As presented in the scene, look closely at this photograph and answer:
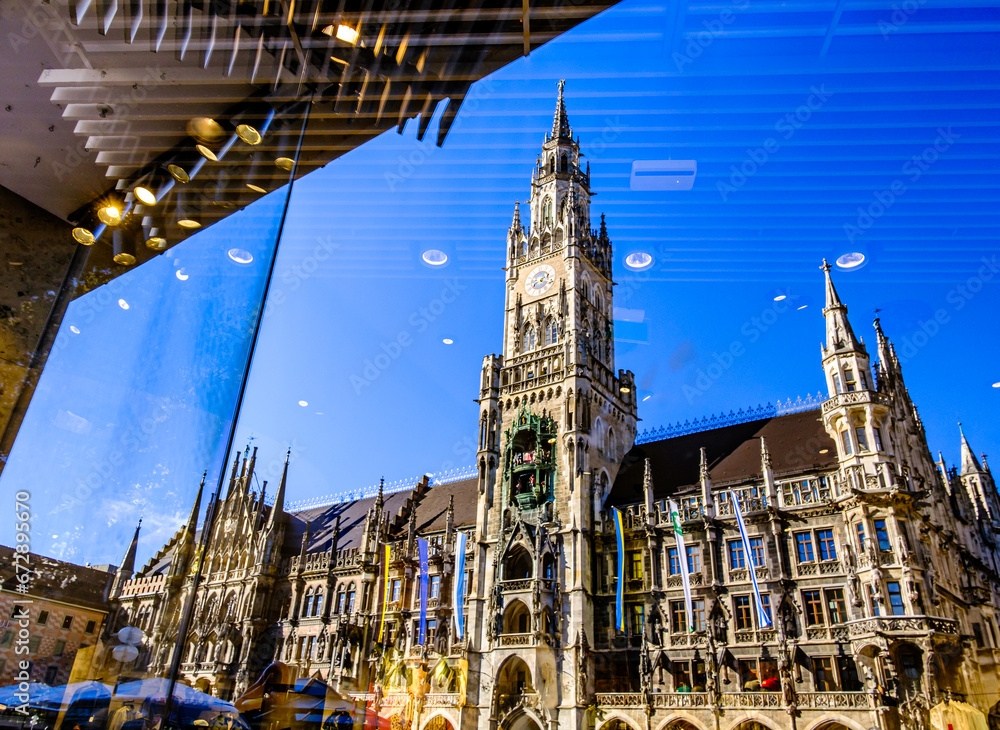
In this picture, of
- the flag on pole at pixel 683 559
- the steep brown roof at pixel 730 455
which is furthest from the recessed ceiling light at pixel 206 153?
the steep brown roof at pixel 730 455

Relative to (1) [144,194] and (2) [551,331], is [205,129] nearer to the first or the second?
(1) [144,194]

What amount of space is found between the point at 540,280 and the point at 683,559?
22.3m

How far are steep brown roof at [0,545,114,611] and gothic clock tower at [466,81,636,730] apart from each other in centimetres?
3141

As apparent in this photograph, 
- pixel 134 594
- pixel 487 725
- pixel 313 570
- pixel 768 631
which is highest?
pixel 313 570

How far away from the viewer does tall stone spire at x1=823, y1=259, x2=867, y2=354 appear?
33.5m

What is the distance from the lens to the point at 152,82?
4430mm

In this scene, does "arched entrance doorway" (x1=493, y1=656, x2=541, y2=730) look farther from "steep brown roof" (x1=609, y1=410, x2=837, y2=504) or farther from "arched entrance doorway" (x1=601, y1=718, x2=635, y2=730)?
"steep brown roof" (x1=609, y1=410, x2=837, y2=504)

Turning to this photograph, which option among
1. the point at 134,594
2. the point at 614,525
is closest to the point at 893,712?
the point at 614,525

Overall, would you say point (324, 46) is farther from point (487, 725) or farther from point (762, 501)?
point (487, 725)

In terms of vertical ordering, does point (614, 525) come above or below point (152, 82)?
above

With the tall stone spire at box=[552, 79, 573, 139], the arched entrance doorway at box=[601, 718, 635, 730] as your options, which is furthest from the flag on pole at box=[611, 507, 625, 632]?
the tall stone spire at box=[552, 79, 573, 139]

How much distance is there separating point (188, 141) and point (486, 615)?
3517 cm

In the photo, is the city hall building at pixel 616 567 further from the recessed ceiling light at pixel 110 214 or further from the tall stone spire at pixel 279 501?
the recessed ceiling light at pixel 110 214

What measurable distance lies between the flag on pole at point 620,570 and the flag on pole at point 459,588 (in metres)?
9.09
